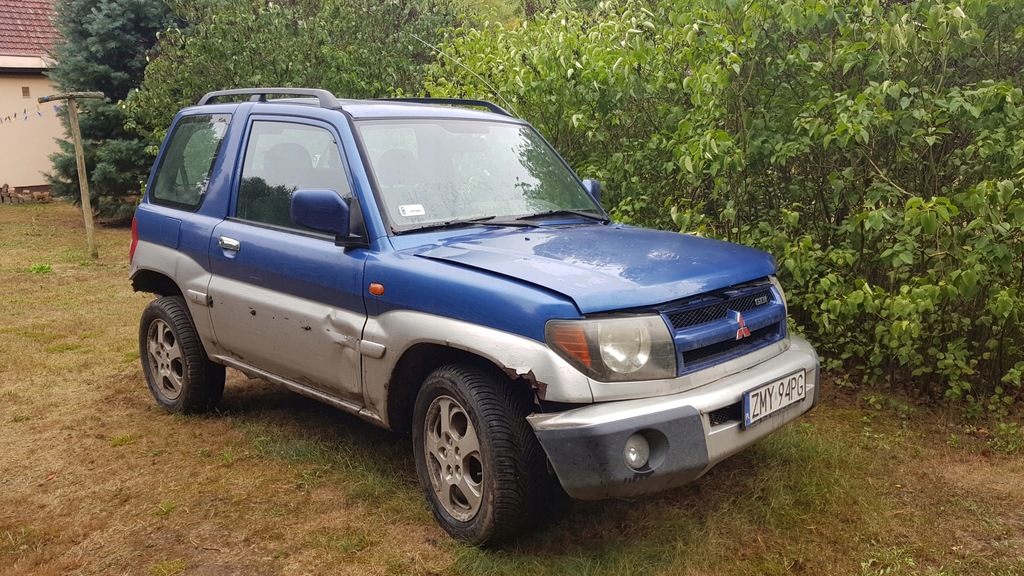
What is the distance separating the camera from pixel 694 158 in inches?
209

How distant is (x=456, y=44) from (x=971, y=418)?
5.23m

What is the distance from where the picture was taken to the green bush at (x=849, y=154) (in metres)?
4.68

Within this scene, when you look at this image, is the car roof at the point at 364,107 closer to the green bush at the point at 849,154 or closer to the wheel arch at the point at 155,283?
the wheel arch at the point at 155,283

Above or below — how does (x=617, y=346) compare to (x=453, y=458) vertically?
above

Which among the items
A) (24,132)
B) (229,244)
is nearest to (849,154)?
(229,244)

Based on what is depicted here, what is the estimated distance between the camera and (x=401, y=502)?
407cm

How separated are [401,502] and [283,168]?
1801mm

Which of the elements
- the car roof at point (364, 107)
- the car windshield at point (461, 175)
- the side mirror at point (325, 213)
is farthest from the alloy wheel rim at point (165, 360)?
the car windshield at point (461, 175)

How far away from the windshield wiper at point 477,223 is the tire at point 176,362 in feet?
6.55

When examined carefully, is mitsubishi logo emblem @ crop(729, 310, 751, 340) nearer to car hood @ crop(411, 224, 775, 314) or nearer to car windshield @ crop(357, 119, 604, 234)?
car hood @ crop(411, 224, 775, 314)

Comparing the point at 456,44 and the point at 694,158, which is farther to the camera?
the point at 456,44

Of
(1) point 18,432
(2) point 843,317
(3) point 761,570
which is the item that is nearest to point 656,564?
(3) point 761,570

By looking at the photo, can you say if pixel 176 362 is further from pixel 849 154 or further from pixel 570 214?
pixel 849 154

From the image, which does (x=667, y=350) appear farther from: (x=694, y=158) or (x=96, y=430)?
(x=96, y=430)
